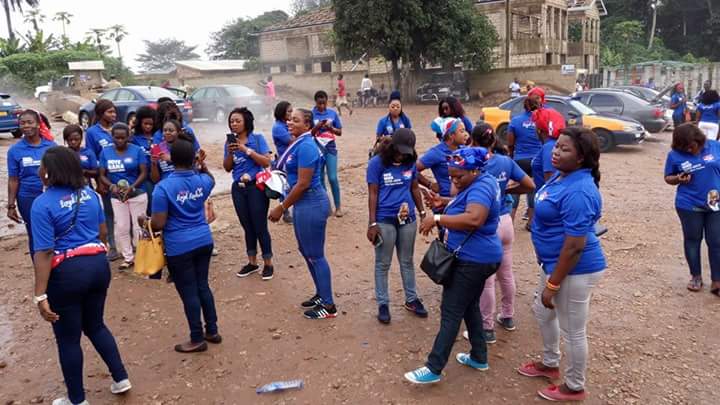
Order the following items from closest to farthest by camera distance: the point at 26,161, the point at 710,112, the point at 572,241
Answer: the point at 572,241 < the point at 26,161 < the point at 710,112

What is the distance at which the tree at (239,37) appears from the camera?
172ft

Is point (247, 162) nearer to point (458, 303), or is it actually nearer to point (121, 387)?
point (121, 387)

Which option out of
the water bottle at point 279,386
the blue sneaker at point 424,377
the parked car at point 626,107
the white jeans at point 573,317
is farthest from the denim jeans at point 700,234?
the parked car at point 626,107

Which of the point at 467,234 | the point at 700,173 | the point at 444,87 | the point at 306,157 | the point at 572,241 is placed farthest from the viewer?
the point at 444,87

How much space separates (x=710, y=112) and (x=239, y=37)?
5194 cm

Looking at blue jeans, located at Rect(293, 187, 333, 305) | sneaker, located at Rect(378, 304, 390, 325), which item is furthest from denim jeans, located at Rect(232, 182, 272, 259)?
sneaker, located at Rect(378, 304, 390, 325)

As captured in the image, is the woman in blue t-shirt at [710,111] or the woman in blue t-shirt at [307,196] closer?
the woman in blue t-shirt at [307,196]

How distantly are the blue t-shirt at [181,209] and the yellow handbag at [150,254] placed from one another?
49mm

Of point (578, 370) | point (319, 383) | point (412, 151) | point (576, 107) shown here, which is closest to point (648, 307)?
point (578, 370)

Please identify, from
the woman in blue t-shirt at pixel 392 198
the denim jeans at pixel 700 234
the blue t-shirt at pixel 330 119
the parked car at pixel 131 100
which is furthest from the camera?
the parked car at pixel 131 100

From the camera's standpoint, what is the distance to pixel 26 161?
4.88 m

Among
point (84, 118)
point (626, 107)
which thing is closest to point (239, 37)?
point (84, 118)

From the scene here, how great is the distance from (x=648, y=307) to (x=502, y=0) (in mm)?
28808

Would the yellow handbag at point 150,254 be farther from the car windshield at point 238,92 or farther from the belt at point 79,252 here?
the car windshield at point 238,92
